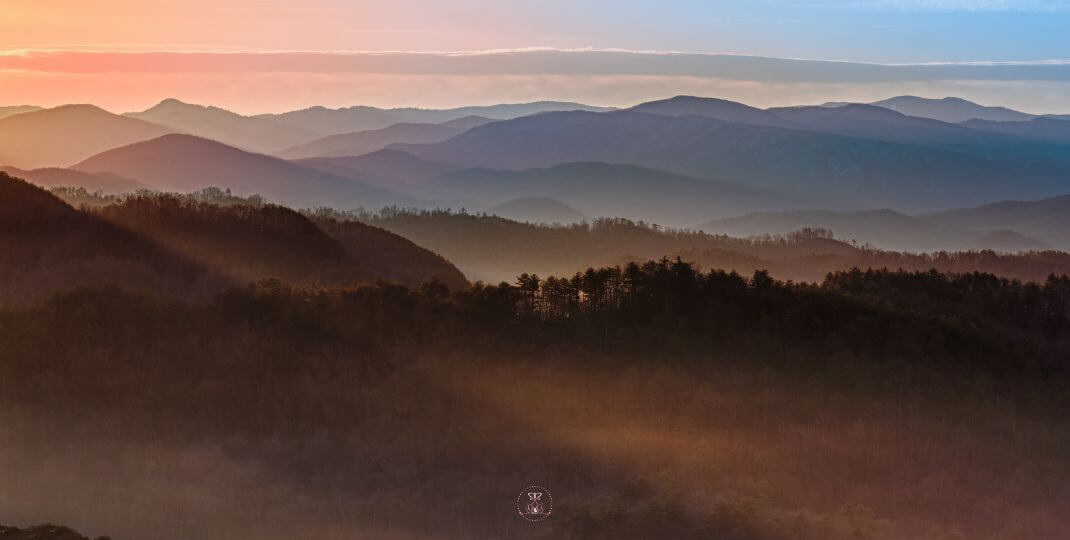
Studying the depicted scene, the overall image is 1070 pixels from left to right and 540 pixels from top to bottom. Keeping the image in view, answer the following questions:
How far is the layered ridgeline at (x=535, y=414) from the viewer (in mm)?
91375

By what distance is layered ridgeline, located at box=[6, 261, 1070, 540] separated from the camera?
91375 mm

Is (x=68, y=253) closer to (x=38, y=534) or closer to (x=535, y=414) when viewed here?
(x=535, y=414)

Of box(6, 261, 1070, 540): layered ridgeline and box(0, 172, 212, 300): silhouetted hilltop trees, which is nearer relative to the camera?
box(6, 261, 1070, 540): layered ridgeline

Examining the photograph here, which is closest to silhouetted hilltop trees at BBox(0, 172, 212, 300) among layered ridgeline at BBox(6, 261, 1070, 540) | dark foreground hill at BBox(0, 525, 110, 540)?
layered ridgeline at BBox(6, 261, 1070, 540)

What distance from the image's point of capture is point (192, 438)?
107m

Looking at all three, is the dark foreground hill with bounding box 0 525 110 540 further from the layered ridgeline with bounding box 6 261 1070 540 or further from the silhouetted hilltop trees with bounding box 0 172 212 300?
the silhouetted hilltop trees with bounding box 0 172 212 300

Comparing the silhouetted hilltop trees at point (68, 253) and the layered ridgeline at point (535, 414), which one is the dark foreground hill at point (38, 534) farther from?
the silhouetted hilltop trees at point (68, 253)

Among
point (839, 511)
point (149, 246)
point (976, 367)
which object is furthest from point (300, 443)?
point (149, 246)

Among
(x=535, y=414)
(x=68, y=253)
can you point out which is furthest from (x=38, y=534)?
(x=68, y=253)

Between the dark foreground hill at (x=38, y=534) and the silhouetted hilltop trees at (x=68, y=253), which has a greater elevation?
the silhouetted hilltop trees at (x=68, y=253)

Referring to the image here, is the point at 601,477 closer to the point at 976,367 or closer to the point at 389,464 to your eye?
the point at 389,464

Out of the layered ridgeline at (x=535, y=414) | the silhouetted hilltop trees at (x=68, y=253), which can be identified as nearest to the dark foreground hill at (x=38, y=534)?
the layered ridgeline at (x=535, y=414)

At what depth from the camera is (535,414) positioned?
112 metres

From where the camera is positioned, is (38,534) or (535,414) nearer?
(38,534)
